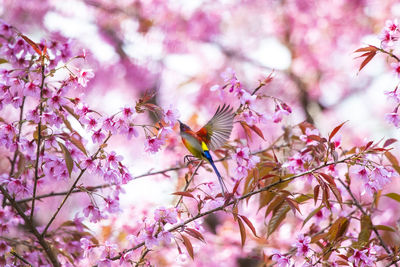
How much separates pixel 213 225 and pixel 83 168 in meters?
3.54

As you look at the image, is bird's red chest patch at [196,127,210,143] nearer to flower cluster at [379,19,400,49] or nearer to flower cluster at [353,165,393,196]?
flower cluster at [353,165,393,196]

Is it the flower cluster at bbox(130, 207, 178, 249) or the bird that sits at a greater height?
the bird

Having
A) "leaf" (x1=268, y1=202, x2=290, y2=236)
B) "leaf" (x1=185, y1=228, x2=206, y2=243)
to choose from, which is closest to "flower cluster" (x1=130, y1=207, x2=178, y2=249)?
"leaf" (x1=185, y1=228, x2=206, y2=243)

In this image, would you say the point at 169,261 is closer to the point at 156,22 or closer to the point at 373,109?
the point at 156,22

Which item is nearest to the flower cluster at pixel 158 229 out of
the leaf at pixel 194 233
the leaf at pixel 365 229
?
the leaf at pixel 194 233

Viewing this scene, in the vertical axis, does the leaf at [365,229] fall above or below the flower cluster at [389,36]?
below

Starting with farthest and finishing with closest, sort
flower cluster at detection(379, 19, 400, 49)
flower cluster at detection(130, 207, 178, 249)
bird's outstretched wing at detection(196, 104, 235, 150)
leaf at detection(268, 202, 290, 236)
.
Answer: leaf at detection(268, 202, 290, 236), bird's outstretched wing at detection(196, 104, 235, 150), flower cluster at detection(379, 19, 400, 49), flower cluster at detection(130, 207, 178, 249)

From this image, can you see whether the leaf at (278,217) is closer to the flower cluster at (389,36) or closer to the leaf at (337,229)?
the leaf at (337,229)

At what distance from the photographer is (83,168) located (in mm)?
1670

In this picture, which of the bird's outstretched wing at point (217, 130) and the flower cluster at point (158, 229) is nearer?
the flower cluster at point (158, 229)

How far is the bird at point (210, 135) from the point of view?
1.82 meters

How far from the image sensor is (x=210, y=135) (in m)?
1.91

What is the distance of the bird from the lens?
1817 mm

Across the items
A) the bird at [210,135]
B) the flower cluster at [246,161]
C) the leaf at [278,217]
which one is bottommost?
the leaf at [278,217]
